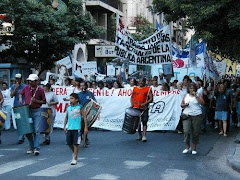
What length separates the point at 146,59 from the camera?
19.4 meters

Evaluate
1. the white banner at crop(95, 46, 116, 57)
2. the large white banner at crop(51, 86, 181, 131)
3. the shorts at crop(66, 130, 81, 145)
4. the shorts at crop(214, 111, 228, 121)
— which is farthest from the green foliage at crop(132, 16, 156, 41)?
the shorts at crop(66, 130, 81, 145)

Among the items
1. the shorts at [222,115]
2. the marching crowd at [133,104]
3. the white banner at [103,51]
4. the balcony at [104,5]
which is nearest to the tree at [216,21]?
the marching crowd at [133,104]

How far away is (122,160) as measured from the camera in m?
10.8

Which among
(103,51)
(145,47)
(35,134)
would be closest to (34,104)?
(35,134)

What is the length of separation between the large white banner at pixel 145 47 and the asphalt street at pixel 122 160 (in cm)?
476

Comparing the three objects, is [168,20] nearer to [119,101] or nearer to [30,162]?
[119,101]

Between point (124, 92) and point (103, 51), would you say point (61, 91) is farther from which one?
point (103, 51)

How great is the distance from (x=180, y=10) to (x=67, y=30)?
9.82 metres

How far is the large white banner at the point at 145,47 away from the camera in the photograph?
63.0 feet

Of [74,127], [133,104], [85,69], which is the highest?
[85,69]

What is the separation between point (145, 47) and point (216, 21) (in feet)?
13.8

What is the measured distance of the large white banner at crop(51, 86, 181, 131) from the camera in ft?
56.6

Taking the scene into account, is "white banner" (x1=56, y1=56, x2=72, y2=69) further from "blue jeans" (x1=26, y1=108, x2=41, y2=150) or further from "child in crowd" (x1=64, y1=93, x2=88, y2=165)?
"child in crowd" (x1=64, y1=93, x2=88, y2=165)

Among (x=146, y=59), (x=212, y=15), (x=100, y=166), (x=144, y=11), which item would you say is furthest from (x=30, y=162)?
(x=144, y=11)
